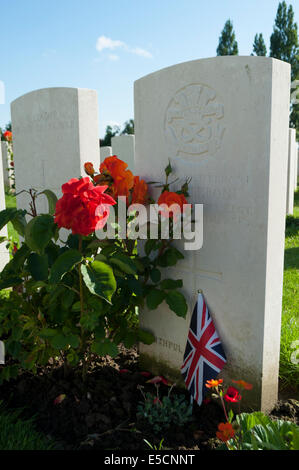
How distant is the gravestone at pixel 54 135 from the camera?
2.78 meters

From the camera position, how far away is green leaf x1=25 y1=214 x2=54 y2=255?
1727 millimetres

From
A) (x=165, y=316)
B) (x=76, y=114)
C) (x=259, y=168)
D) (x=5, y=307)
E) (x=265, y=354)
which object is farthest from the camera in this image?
(x=76, y=114)

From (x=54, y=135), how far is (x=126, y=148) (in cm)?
482

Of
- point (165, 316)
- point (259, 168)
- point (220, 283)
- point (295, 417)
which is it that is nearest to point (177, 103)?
point (259, 168)

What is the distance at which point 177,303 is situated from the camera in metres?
2.05

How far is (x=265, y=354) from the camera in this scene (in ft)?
6.34

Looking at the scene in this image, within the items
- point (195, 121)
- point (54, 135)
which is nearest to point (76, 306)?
point (195, 121)

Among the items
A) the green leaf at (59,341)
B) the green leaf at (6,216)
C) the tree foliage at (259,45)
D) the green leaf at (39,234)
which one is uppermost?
the tree foliage at (259,45)

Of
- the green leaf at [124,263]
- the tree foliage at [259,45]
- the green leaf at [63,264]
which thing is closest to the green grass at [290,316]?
the green leaf at [124,263]

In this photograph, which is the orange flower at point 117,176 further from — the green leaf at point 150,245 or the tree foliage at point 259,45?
the tree foliage at point 259,45

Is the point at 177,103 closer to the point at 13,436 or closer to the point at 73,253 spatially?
the point at 73,253

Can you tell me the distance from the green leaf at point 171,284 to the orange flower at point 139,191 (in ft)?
1.38

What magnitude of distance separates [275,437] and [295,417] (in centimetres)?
52

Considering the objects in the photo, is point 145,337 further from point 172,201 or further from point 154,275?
point 172,201
